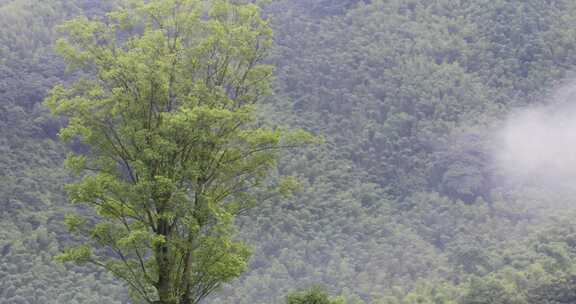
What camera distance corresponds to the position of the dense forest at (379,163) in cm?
3672

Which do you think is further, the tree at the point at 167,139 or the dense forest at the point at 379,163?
the dense forest at the point at 379,163

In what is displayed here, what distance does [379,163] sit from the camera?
49188mm

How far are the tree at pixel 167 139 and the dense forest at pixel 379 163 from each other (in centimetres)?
1731

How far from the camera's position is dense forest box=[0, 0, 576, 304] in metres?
36.7

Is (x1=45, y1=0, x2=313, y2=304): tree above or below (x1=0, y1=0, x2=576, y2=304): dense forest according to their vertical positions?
below

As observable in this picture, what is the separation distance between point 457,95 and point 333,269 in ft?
59.5

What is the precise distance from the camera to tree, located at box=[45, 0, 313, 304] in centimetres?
1185

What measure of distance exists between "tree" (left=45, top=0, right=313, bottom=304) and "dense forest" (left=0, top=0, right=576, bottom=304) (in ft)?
56.8

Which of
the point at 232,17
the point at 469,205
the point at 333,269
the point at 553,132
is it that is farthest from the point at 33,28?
the point at 232,17

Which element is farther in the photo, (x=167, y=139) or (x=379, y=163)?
(x=379, y=163)

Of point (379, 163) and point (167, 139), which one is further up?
point (379, 163)

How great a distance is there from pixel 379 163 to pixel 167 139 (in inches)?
1499

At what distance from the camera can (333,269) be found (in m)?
40.6

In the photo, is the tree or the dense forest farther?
the dense forest
